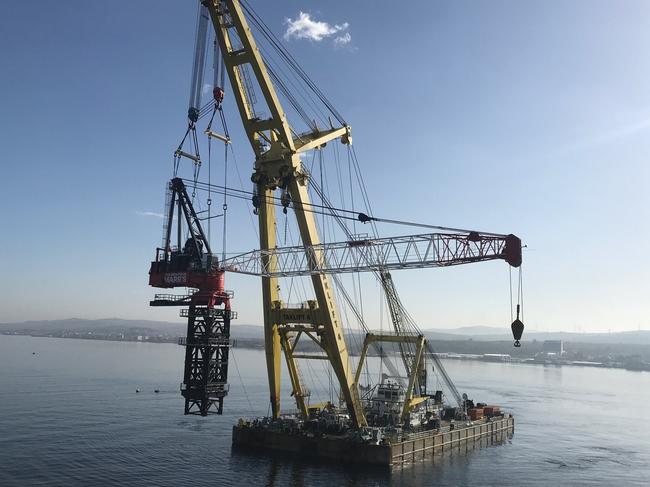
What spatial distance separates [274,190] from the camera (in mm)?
54062

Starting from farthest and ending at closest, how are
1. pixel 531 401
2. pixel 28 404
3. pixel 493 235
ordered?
pixel 531 401 → pixel 28 404 → pixel 493 235

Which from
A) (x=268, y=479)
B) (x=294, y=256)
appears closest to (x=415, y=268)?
(x=294, y=256)

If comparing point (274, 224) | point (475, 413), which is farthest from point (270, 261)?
point (475, 413)

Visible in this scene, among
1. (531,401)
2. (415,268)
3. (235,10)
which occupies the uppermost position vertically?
(235,10)

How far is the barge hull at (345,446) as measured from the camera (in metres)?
50.4

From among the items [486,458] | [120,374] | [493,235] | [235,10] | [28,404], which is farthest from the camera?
[120,374]

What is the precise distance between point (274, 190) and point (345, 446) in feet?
81.4

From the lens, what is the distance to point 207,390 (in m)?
43.1

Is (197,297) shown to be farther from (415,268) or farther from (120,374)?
(120,374)

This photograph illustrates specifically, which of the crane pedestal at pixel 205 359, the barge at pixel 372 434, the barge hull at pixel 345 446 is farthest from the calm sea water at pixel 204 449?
the crane pedestal at pixel 205 359

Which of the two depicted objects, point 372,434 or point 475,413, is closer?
point 372,434

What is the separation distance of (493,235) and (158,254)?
2757 centimetres

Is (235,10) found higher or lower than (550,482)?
higher

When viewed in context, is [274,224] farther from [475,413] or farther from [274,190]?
[475,413]
